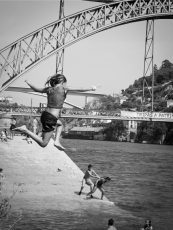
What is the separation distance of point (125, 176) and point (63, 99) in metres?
44.9

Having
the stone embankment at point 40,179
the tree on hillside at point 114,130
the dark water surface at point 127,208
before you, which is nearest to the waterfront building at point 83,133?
the tree on hillside at point 114,130

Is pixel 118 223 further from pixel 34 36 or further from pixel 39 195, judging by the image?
pixel 34 36

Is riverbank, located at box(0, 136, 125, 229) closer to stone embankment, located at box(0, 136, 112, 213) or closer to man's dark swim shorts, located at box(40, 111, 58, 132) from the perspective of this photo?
stone embankment, located at box(0, 136, 112, 213)

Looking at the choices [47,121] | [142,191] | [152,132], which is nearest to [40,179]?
[142,191]

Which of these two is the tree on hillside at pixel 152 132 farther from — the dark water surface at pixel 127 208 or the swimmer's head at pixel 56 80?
the swimmer's head at pixel 56 80

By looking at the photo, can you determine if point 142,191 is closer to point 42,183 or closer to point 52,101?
point 42,183

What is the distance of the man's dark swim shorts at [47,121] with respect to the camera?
6109 millimetres

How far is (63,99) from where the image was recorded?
6.00 meters

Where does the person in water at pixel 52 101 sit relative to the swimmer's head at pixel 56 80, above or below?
below

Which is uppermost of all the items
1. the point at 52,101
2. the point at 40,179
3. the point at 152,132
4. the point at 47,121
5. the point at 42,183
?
the point at 152,132

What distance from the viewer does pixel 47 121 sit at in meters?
6.14

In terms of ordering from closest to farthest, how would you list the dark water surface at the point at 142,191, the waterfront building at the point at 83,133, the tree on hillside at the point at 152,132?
1. the dark water surface at the point at 142,191
2. the tree on hillside at the point at 152,132
3. the waterfront building at the point at 83,133

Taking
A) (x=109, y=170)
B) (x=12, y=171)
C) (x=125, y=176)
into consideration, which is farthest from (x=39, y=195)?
(x=109, y=170)

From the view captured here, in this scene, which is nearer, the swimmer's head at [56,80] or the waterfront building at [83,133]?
the swimmer's head at [56,80]
